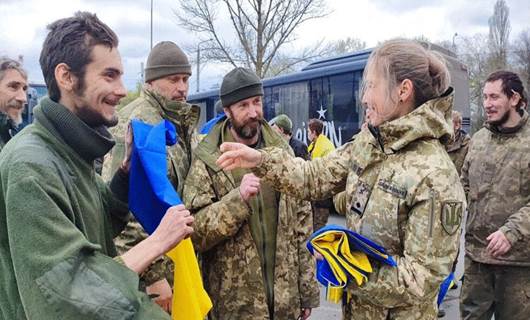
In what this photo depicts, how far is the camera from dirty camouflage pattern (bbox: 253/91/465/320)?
1864mm

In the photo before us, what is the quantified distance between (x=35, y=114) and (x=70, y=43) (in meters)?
0.27

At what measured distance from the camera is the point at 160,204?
201cm

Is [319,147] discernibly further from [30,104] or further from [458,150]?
[30,104]

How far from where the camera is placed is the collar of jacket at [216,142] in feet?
8.98

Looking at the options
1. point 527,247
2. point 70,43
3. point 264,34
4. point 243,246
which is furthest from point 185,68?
point 264,34

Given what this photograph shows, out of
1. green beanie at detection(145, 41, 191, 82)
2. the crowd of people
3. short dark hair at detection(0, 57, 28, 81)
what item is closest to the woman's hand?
the crowd of people

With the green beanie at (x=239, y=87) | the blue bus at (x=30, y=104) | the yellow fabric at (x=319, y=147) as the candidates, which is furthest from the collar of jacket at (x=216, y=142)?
the blue bus at (x=30, y=104)

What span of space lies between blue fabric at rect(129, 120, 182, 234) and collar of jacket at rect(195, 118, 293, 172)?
64 cm

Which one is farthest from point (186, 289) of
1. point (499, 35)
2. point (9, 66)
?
point (499, 35)

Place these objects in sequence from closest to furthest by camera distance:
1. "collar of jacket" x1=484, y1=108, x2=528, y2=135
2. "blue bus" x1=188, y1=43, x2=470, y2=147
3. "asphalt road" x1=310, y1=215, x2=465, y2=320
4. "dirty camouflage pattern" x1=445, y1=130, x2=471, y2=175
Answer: "collar of jacket" x1=484, y1=108, x2=528, y2=135 → "asphalt road" x1=310, y1=215, x2=465, y2=320 → "dirty camouflage pattern" x1=445, y1=130, x2=471, y2=175 → "blue bus" x1=188, y1=43, x2=470, y2=147

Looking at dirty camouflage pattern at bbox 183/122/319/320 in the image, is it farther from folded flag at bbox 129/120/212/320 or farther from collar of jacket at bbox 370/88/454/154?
collar of jacket at bbox 370/88/454/154

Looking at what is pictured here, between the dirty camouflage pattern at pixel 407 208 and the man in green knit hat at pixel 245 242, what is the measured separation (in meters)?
0.61

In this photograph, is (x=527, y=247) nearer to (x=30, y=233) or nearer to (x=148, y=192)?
(x=148, y=192)

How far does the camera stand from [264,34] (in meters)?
19.1
